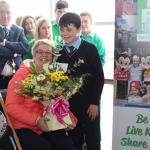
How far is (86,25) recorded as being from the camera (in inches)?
Result: 131

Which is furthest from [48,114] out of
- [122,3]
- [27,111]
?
[122,3]

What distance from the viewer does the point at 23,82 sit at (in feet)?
5.99

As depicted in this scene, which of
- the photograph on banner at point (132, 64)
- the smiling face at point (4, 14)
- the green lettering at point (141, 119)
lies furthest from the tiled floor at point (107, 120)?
the smiling face at point (4, 14)

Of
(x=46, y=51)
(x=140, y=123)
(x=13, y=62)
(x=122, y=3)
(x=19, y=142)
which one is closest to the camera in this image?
(x=19, y=142)

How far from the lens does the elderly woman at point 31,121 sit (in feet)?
6.23

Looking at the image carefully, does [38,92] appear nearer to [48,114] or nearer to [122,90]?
[48,114]

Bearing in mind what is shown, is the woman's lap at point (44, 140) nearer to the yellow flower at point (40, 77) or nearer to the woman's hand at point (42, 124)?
the woman's hand at point (42, 124)

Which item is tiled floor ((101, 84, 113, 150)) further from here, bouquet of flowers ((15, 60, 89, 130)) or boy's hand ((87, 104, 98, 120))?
bouquet of flowers ((15, 60, 89, 130))

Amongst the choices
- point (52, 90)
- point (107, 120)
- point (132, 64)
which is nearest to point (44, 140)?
point (52, 90)

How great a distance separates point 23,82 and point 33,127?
404 mm

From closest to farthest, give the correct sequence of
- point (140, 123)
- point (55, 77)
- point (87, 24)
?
1. point (55, 77)
2. point (140, 123)
3. point (87, 24)

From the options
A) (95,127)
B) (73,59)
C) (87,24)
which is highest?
(87,24)

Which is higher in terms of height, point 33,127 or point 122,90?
point 122,90

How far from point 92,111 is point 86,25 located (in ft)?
4.59
